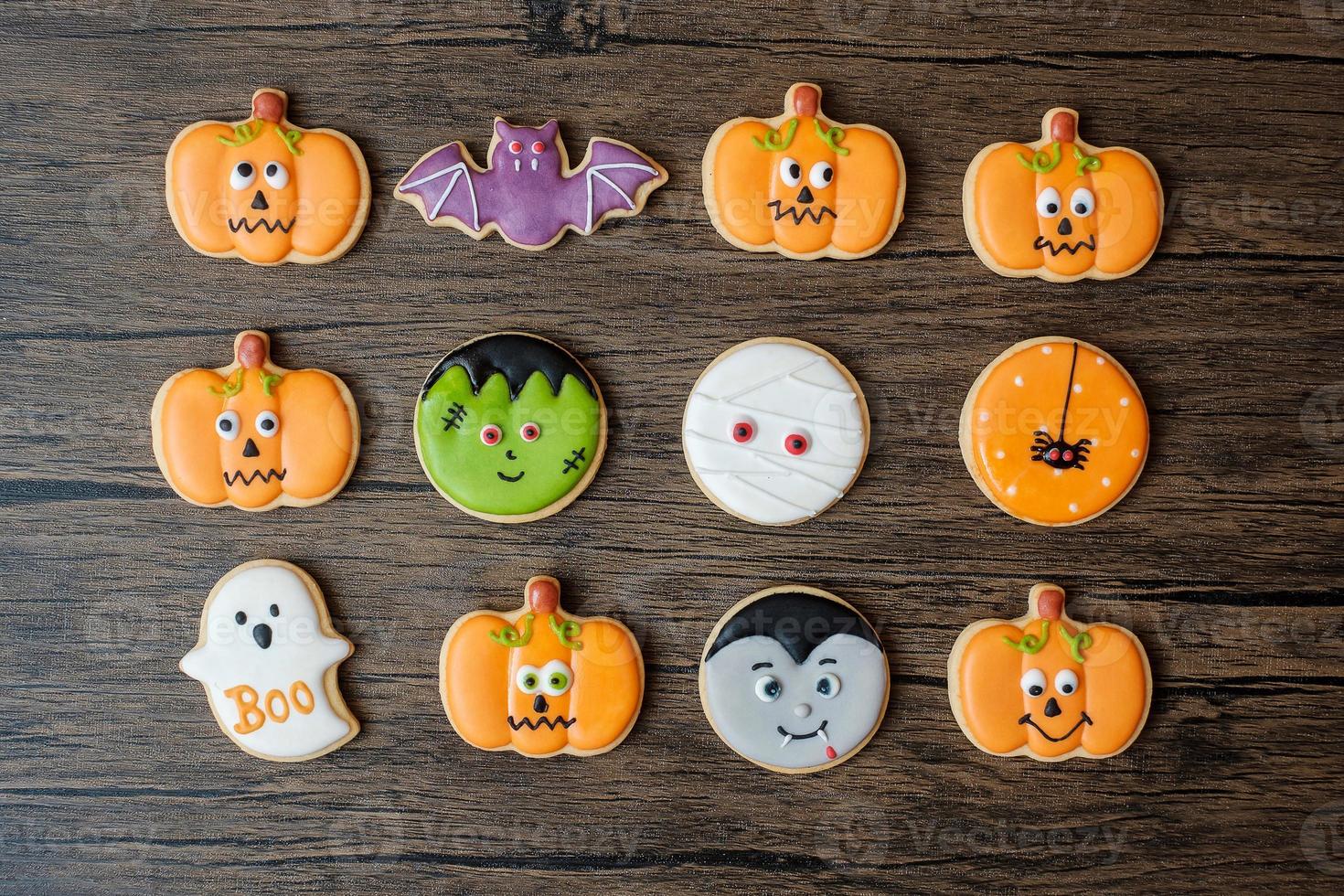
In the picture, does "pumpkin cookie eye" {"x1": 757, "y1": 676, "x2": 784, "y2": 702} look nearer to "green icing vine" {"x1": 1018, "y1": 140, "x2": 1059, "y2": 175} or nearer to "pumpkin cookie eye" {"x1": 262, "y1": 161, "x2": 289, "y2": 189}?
"green icing vine" {"x1": 1018, "y1": 140, "x2": 1059, "y2": 175}

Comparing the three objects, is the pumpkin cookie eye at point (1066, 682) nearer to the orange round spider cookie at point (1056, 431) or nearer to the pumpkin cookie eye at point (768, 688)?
the orange round spider cookie at point (1056, 431)

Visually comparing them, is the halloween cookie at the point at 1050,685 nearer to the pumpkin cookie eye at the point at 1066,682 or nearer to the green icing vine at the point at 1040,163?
the pumpkin cookie eye at the point at 1066,682

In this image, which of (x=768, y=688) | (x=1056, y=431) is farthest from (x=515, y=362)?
(x=1056, y=431)

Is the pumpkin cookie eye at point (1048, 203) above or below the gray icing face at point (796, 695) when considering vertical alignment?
above

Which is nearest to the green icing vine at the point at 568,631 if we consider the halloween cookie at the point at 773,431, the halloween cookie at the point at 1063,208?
the halloween cookie at the point at 773,431

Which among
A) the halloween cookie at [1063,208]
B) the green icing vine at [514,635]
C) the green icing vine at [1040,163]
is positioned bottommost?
the green icing vine at [514,635]

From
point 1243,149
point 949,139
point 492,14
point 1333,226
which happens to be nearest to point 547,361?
point 492,14
